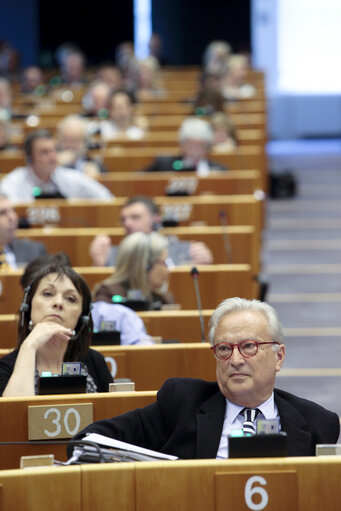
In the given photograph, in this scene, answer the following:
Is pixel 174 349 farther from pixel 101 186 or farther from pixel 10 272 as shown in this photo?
pixel 101 186

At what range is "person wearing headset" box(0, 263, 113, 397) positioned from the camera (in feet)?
12.0

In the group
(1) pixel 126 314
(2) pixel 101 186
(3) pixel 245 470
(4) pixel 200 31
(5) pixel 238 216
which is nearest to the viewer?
(3) pixel 245 470

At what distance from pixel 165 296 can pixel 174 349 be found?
3.92 feet

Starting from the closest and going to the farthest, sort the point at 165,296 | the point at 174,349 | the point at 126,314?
the point at 174,349
the point at 126,314
the point at 165,296

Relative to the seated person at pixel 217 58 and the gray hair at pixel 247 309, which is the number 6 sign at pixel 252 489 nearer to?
the gray hair at pixel 247 309

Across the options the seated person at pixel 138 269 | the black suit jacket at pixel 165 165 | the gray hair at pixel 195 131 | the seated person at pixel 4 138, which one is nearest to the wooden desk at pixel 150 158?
the black suit jacket at pixel 165 165

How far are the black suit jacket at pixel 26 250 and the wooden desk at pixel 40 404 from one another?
2718 mm

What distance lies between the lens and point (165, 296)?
17.2 feet

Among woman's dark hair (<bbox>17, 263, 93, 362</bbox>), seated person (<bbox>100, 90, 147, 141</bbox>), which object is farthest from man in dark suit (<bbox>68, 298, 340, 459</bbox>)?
seated person (<bbox>100, 90, 147, 141</bbox>)

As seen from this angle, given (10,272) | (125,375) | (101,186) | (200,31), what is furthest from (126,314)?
(200,31)

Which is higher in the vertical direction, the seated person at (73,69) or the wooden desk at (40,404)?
the seated person at (73,69)

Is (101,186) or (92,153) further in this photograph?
(92,153)

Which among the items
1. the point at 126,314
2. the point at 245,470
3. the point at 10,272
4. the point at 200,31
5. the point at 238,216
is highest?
the point at 200,31

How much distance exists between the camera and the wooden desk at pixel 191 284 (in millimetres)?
5293
